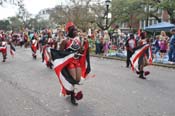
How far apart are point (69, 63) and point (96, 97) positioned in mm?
1214

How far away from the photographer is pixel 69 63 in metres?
7.25

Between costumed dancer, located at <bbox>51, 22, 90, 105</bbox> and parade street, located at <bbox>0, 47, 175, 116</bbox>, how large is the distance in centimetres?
35

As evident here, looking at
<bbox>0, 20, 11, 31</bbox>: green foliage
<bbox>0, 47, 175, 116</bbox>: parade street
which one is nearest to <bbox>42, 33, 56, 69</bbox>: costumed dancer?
<bbox>0, 47, 175, 116</bbox>: parade street

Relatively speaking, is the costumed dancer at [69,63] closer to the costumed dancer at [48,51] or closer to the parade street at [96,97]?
the parade street at [96,97]

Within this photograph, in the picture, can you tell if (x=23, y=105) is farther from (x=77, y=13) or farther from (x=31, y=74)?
(x=77, y=13)

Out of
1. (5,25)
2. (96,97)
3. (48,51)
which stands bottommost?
(96,97)

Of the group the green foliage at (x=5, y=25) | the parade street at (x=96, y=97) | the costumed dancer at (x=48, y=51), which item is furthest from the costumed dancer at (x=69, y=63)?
the green foliage at (x=5, y=25)

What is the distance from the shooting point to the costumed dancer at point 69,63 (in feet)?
23.7

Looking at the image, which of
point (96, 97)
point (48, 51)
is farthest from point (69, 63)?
point (48, 51)

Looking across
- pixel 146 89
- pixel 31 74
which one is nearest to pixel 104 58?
pixel 31 74

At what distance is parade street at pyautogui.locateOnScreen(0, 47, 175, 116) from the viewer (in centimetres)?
647

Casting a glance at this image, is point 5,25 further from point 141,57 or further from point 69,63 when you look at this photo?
point 69,63

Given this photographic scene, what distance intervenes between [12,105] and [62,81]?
1230 millimetres

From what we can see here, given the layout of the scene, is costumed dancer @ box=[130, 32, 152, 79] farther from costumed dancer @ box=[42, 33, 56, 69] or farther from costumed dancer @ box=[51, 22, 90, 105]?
costumed dancer @ box=[42, 33, 56, 69]
